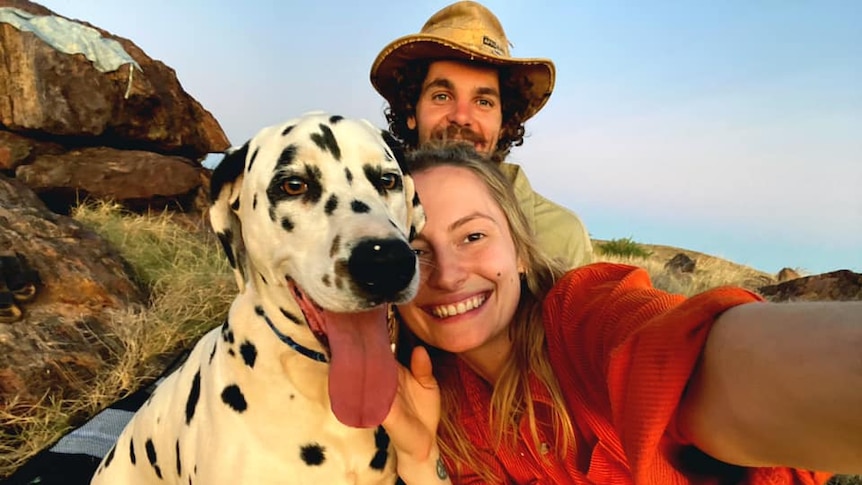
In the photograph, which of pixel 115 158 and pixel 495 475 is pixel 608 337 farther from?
pixel 115 158

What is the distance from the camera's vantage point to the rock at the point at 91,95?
9.23 metres

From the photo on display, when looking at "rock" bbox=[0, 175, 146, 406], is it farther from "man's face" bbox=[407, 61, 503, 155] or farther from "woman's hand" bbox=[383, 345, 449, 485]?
"woman's hand" bbox=[383, 345, 449, 485]

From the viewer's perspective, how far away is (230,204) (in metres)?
2.21

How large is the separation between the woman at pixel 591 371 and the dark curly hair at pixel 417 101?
6.99ft

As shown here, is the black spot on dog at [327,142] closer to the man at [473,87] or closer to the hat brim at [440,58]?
the man at [473,87]

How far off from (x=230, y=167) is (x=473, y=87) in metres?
2.86

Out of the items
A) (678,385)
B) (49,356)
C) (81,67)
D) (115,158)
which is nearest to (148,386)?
(49,356)

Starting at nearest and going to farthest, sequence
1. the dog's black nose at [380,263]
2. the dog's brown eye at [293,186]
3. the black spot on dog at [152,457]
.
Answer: the dog's black nose at [380,263] < the dog's brown eye at [293,186] < the black spot on dog at [152,457]

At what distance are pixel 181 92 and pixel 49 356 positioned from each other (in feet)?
24.1

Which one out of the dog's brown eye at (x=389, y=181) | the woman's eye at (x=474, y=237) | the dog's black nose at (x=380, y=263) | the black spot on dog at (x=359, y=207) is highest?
the dog's brown eye at (x=389, y=181)

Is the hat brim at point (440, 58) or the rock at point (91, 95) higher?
the hat brim at point (440, 58)

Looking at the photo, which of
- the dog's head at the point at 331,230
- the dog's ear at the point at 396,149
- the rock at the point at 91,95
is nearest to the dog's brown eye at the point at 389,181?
the dog's head at the point at 331,230

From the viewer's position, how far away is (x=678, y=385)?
1.12m

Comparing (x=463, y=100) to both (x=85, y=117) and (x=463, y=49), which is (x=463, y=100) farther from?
(x=85, y=117)
